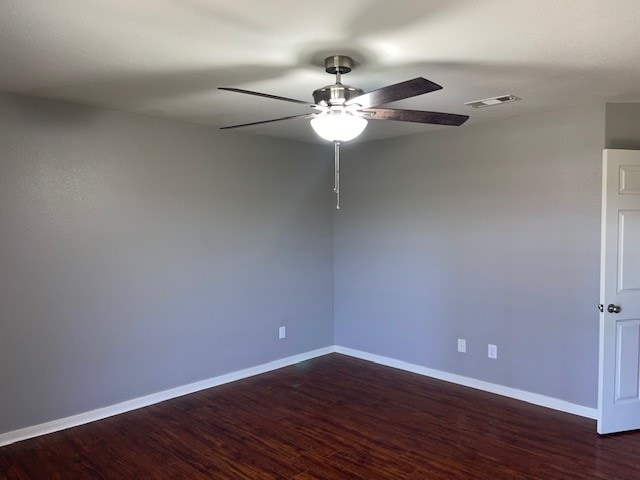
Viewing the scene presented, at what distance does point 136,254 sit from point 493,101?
3003mm

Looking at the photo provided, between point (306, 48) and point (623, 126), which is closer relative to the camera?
point (306, 48)

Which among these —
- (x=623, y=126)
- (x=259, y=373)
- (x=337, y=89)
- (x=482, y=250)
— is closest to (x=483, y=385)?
(x=482, y=250)

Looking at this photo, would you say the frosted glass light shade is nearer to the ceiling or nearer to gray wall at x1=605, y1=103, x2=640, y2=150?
the ceiling

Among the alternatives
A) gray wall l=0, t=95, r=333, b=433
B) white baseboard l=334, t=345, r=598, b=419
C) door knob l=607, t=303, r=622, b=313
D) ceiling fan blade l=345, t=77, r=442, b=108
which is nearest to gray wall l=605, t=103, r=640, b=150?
door knob l=607, t=303, r=622, b=313

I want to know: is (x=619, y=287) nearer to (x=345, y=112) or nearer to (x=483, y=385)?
(x=483, y=385)

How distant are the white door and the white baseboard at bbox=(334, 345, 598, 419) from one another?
0.93 feet

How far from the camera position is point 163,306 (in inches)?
153

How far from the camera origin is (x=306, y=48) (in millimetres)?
2287

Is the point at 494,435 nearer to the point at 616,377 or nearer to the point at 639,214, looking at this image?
the point at 616,377

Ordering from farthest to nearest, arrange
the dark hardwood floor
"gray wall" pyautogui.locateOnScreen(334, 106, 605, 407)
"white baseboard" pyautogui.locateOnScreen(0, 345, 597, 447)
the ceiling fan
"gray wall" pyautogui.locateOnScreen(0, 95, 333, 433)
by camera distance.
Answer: "gray wall" pyautogui.locateOnScreen(334, 106, 605, 407), "white baseboard" pyautogui.locateOnScreen(0, 345, 597, 447), "gray wall" pyautogui.locateOnScreen(0, 95, 333, 433), the dark hardwood floor, the ceiling fan

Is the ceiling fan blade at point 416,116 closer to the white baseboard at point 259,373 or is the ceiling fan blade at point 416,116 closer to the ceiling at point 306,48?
the ceiling at point 306,48

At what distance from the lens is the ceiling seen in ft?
6.15

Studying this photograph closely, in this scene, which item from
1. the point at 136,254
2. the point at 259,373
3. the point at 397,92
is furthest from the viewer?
the point at 259,373

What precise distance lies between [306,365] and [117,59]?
3.44 m
